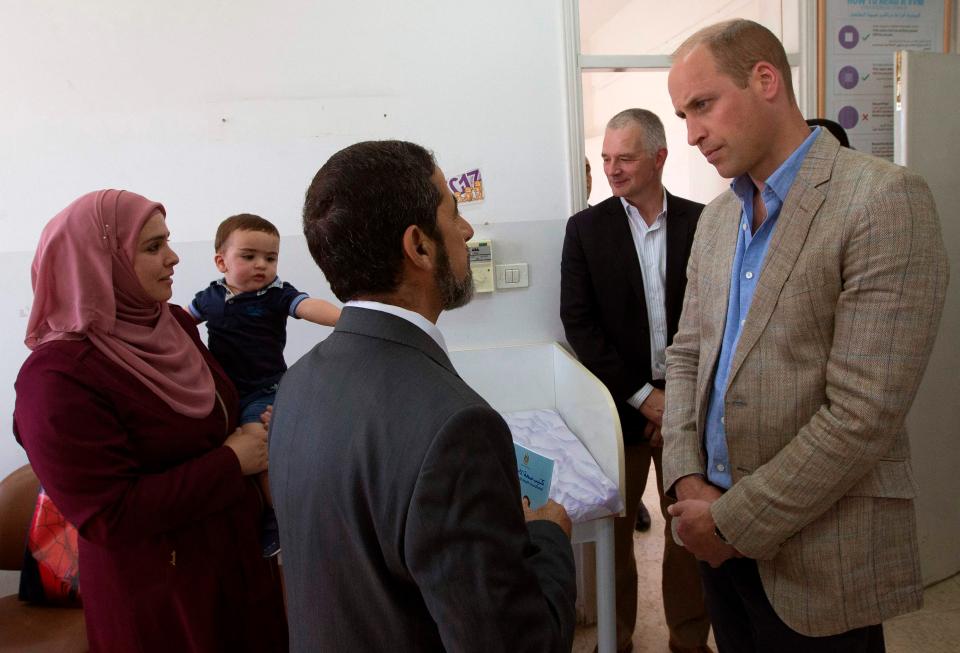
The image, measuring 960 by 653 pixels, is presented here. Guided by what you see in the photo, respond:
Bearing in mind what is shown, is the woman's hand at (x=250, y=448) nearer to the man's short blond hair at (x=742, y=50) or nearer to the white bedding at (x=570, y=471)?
the white bedding at (x=570, y=471)

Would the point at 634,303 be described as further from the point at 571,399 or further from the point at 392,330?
the point at 392,330

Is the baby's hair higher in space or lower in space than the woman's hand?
higher

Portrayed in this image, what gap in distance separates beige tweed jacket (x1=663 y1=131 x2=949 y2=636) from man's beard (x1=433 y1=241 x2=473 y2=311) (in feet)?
1.96

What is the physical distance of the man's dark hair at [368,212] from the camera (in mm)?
866

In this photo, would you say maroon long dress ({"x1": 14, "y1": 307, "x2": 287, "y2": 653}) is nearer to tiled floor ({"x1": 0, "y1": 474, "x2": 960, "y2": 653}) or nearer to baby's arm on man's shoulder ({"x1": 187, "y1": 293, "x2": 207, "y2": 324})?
baby's arm on man's shoulder ({"x1": 187, "y1": 293, "x2": 207, "y2": 324})

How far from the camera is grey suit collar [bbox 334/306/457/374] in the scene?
841mm

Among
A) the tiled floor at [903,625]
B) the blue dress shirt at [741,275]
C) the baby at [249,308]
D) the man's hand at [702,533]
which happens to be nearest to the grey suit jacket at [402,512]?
the man's hand at [702,533]

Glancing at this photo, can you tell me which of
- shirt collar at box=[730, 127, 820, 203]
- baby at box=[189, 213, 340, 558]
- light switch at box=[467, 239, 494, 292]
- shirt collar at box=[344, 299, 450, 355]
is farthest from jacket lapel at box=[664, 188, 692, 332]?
shirt collar at box=[344, 299, 450, 355]

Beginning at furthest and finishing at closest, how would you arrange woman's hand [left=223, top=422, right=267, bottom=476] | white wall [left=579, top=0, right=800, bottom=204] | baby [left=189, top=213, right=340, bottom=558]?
white wall [left=579, top=0, right=800, bottom=204] → baby [left=189, top=213, right=340, bottom=558] → woman's hand [left=223, top=422, right=267, bottom=476]

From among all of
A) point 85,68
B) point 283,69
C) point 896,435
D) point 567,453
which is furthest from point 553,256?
point 85,68

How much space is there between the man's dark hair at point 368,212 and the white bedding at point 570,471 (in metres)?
0.77

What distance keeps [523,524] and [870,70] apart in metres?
2.88

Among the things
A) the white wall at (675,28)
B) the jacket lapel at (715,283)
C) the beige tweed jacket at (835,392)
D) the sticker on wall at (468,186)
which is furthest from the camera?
the white wall at (675,28)

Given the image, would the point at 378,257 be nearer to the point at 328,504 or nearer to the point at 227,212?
the point at 328,504
